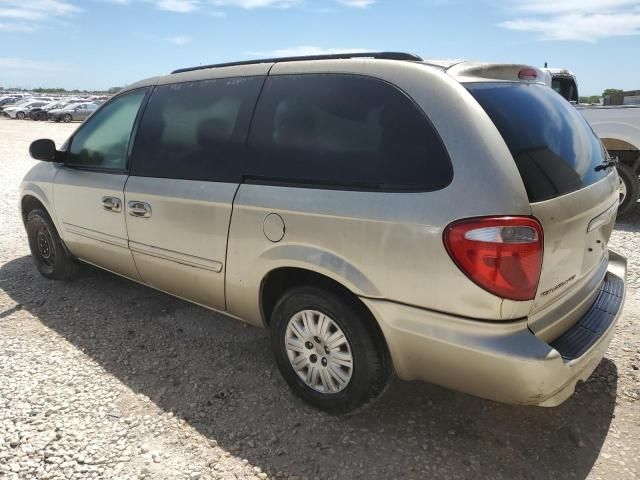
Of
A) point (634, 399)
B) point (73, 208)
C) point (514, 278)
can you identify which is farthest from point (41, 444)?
point (634, 399)

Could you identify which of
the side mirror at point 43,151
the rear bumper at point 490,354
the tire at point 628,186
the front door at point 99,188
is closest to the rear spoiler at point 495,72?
the rear bumper at point 490,354

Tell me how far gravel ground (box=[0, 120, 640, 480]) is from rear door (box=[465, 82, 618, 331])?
72 cm

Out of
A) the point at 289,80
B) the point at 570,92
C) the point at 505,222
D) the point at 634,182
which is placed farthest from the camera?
the point at 570,92

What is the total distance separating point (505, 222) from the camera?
202 cm

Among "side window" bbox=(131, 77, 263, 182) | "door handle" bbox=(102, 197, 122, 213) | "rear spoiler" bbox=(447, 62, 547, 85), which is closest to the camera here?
"rear spoiler" bbox=(447, 62, 547, 85)

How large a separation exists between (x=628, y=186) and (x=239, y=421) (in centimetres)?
630

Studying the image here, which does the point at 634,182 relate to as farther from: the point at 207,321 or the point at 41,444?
the point at 41,444

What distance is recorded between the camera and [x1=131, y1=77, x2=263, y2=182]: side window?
2.91 meters

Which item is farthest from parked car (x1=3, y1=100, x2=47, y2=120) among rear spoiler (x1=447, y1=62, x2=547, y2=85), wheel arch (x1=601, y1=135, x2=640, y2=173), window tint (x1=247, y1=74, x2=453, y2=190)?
rear spoiler (x1=447, y1=62, x2=547, y2=85)

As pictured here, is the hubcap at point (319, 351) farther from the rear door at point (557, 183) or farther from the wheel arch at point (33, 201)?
the wheel arch at point (33, 201)

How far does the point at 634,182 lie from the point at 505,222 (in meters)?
5.90

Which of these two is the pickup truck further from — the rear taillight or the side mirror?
the side mirror

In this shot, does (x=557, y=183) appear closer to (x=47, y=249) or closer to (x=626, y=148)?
(x=47, y=249)

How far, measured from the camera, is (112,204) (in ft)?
11.9
